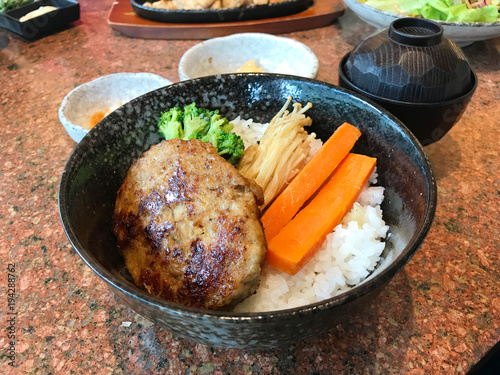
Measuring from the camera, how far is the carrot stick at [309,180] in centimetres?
138

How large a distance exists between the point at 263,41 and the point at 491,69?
154 centimetres

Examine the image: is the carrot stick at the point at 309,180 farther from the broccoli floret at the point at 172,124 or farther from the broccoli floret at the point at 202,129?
the broccoli floret at the point at 172,124

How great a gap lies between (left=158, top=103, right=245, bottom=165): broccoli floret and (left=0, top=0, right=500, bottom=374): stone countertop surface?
63 centimetres

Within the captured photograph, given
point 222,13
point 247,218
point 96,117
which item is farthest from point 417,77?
point 222,13

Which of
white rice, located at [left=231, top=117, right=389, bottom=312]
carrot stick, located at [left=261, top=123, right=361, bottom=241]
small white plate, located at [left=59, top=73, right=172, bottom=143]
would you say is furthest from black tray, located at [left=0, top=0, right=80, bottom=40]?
white rice, located at [left=231, top=117, right=389, bottom=312]

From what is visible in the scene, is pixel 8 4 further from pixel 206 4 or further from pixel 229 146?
pixel 229 146

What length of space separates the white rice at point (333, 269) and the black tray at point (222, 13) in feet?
7.26

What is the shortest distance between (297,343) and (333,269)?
26cm

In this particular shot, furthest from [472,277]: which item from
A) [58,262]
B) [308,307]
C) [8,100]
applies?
[8,100]

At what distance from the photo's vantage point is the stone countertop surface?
1.17 metres

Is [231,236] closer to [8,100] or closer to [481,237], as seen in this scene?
[481,237]

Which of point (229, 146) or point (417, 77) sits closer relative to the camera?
point (229, 146)

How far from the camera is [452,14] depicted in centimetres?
244

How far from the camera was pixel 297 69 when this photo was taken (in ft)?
8.07
